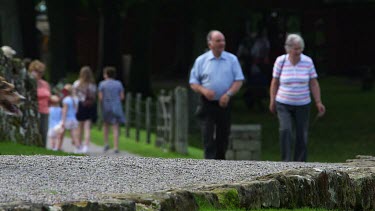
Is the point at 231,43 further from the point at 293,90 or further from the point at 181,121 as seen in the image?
the point at 293,90

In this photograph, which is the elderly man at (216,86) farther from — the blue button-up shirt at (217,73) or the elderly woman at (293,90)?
the elderly woman at (293,90)

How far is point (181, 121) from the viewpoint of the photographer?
80.7 ft

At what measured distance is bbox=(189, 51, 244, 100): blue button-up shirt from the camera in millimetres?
16969

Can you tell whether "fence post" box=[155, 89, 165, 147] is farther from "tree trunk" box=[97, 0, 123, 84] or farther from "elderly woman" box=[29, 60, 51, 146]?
"tree trunk" box=[97, 0, 123, 84]

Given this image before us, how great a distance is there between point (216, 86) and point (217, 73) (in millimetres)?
178

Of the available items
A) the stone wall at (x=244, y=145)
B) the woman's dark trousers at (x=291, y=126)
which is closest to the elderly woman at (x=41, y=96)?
the stone wall at (x=244, y=145)

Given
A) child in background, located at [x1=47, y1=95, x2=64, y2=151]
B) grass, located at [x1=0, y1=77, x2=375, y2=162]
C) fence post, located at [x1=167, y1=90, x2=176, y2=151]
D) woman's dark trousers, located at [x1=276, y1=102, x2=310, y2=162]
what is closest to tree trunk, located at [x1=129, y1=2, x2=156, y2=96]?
grass, located at [x1=0, y1=77, x2=375, y2=162]

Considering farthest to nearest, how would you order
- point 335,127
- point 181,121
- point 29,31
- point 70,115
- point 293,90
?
point 29,31 < point 335,127 < point 181,121 < point 70,115 < point 293,90

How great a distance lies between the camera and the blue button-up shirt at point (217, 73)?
17.0 meters

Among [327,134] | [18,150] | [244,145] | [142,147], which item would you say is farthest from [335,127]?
[18,150]

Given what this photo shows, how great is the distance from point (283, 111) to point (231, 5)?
57.2 ft

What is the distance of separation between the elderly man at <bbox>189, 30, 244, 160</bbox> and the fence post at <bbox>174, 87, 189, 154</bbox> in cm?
676

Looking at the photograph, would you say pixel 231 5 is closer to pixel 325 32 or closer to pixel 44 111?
pixel 44 111

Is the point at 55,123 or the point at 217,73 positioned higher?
the point at 217,73
